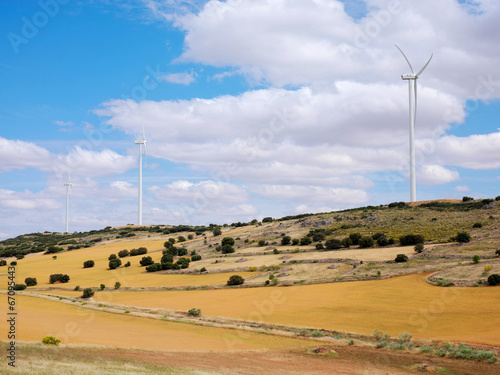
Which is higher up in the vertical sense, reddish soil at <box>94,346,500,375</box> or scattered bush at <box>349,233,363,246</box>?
scattered bush at <box>349,233,363,246</box>

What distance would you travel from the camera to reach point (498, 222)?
71375 millimetres

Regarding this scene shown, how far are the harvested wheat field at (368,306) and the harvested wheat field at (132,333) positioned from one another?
5.99 metres

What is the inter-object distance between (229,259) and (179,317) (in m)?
36.2

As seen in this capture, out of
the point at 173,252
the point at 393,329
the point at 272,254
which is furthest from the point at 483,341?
the point at 173,252

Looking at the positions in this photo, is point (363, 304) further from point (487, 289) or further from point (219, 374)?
point (219, 374)

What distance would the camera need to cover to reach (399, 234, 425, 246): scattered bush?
223 ft

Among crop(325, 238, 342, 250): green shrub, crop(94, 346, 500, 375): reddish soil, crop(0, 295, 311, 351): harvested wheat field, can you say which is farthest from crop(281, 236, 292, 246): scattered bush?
crop(94, 346, 500, 375): reddish soil

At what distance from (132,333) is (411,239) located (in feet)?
165

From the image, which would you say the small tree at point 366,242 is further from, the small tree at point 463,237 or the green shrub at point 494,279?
the green shrub at point 494,279

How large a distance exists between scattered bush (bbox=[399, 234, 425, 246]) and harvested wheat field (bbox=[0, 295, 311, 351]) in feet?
139

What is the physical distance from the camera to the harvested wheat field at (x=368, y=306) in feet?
109

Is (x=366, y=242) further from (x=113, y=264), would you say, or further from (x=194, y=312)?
(x=113, y=264)

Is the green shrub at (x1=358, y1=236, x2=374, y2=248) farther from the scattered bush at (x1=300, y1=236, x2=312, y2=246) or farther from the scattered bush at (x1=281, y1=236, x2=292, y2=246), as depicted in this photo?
the scattered bush at (x1=281, y1=236, x2=292, y2=246)

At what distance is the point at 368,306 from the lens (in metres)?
40.6
